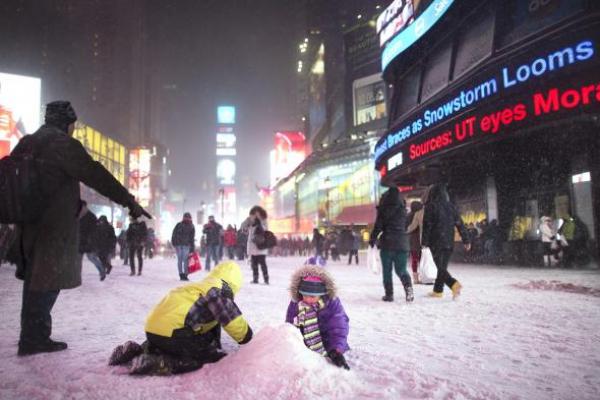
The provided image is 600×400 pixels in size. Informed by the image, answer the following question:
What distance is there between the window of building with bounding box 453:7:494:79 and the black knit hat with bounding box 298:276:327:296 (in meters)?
10.8

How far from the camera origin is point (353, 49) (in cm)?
5053

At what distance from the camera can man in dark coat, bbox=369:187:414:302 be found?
6.48 meters

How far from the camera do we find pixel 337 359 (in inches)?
116

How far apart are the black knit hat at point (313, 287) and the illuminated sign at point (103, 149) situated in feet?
162

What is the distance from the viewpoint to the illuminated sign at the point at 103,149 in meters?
51.8

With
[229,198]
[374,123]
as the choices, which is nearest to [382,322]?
[374,123]

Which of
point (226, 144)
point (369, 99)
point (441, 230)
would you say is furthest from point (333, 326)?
point (226, 144)

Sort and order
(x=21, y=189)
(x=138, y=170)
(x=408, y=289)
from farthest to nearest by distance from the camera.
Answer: (x=138, y=170) → (x=408, y=289) → (x=21, y=189)

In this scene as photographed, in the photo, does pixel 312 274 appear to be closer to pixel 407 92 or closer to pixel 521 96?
pixel 521 96

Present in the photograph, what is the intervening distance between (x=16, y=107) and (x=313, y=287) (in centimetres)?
3986

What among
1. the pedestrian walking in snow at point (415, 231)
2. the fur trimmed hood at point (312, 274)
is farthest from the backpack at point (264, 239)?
the fur trimmed hood at point (312, 274)

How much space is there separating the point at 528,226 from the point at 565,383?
13.4 metres

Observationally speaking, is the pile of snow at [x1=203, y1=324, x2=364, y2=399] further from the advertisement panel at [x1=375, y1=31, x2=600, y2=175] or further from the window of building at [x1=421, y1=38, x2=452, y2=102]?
the window of building at [x1=421, y1=38, x2=452, y2=102]

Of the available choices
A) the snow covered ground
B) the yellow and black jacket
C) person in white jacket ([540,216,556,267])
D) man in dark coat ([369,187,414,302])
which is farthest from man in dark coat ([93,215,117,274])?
person in white jacket ([540,216,556,267])
